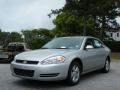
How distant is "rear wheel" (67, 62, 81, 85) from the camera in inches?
300

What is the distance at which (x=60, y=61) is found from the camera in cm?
737

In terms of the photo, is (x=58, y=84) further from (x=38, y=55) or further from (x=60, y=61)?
(x=38, y=55)

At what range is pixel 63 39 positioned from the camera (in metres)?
9.38

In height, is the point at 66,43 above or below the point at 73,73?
above

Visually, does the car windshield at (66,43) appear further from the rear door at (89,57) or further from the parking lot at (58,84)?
the parking lot at (58,84)

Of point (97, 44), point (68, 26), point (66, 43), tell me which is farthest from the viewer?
point (68, 26)

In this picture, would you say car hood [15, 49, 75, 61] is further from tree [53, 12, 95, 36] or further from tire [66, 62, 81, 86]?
tree [53, 12, 95, 36]

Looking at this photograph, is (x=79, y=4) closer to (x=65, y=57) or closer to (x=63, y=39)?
(x=63, y=39)

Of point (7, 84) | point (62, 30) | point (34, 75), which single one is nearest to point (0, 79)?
point (7, 84)

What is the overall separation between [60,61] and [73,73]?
2.43 feet

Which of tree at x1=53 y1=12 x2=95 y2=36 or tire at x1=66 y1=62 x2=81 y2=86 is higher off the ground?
tree at x1=53 y1=12 x2=95 y2=36

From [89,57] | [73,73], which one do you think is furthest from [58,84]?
[89,57]

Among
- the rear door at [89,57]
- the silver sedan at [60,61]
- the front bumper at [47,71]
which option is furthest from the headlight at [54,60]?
the rear door at [89,57]

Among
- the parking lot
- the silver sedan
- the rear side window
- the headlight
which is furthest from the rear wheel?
the rear side window
